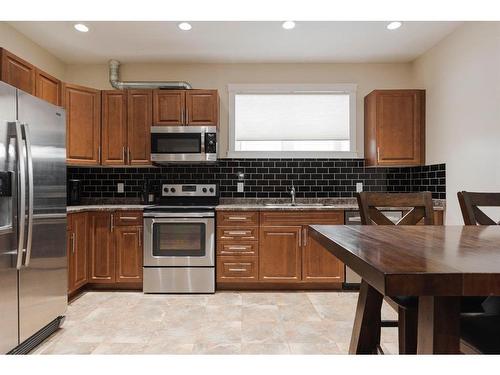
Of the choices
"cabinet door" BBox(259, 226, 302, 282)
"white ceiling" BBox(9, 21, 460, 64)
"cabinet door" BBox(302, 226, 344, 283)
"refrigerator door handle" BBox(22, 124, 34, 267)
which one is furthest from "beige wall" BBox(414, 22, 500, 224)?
"refrigerator door handle" BBox(22, 124, 34, 267)

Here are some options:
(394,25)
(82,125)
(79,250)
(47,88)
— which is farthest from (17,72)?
(394,25)

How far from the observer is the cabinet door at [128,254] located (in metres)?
3.42

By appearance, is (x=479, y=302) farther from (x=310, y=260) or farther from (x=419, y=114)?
(x=419, y=114)

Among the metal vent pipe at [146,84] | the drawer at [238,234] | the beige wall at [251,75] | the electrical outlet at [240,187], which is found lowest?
the drawer at [238,234]

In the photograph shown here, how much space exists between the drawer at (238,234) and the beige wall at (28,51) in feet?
8.51

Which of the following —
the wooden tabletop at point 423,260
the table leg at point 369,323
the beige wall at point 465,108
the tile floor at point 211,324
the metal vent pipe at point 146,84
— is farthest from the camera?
the metal vent pipe at point 146,84

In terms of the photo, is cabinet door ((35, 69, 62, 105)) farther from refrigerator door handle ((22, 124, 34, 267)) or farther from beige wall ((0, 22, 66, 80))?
refrigerator door handle ((22, 124, 34, 267))

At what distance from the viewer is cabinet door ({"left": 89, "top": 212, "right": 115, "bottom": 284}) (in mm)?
3430

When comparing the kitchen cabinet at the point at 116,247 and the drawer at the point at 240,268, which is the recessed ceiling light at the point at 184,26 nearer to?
the kitchen cabinet at the point at 116,247

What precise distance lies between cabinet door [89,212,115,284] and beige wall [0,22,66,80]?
171cm

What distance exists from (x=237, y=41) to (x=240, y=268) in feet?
7.72

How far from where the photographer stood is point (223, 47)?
3570 mm

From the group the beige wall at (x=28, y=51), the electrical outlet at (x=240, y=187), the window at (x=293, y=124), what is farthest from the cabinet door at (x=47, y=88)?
the electrical outlet at (x=240, y=187)
